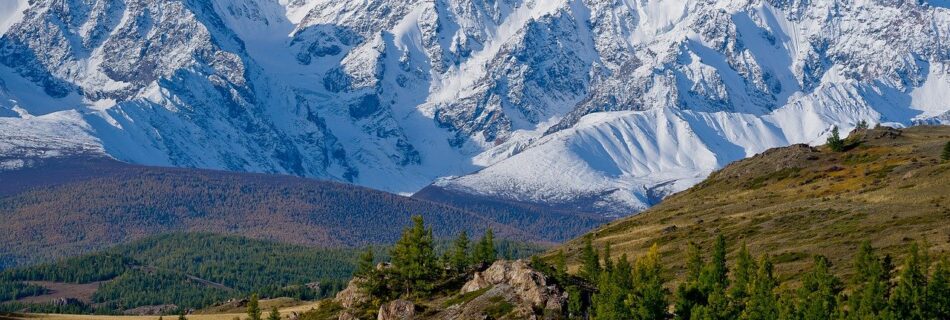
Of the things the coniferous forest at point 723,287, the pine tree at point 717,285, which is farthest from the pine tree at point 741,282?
the pine tree at point 717,285

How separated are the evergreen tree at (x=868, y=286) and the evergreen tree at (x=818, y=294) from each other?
6.79ft

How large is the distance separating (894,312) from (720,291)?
56.3 ft

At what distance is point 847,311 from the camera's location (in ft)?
528

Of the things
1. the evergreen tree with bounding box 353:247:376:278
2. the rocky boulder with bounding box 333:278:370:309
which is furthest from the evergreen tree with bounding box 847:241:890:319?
the rocky boulder with bounding box 333:278:370:309

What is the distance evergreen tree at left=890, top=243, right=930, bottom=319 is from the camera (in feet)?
511

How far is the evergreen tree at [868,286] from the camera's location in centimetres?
15512

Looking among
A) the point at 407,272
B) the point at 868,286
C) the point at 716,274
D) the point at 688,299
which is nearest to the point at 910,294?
the point at 868,286

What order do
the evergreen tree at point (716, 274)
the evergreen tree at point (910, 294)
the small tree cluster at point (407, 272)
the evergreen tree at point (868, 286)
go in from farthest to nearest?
the small tree cluster at point (407, 272), the evergreen tree at point (716, 274), the evergreen tree at point (910, 294), the evergreen tree at point (868, 286)

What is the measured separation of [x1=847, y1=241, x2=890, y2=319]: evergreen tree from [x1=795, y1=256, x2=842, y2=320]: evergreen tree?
207cm

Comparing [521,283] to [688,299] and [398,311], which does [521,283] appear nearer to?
[398,311]

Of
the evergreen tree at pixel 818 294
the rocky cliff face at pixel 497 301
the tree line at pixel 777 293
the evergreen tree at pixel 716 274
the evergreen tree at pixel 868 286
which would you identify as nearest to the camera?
the evergreen tree at pixel 818 294

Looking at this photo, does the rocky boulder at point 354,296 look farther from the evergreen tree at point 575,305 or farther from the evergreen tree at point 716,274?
the evergreen tree at point 716,274

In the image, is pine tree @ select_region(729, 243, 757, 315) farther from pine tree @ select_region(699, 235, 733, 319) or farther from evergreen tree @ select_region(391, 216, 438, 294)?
evergreen tree @ select_region(391, 216, 438, 294)

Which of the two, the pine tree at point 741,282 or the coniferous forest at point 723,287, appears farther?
the pine tree at point 741,282
